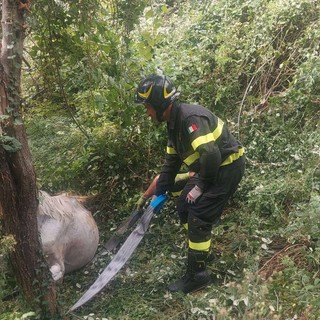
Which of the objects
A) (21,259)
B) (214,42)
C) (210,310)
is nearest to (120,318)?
(210,310)

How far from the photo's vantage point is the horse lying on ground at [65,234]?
3.81 metres

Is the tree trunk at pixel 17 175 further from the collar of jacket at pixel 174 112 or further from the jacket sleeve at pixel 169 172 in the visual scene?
the jacket sleeve at pixel 169 172

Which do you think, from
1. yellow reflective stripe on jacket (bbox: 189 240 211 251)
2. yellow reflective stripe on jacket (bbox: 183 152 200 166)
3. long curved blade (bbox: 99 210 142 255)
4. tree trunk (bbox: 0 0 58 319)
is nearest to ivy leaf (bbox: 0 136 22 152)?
tree trunk (bbox: 0 0 58 319)

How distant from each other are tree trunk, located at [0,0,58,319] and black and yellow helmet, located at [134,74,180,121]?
105cm

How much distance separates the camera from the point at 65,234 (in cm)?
403

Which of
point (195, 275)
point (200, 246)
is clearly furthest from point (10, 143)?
point (195, 275)

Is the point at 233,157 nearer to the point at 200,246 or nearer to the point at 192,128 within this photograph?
the point at 192,128

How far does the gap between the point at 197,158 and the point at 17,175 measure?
153 centimetres

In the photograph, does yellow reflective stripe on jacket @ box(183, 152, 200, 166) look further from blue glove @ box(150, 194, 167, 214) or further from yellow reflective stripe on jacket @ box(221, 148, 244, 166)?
blue glove @ box(150, 194, 167, 214)

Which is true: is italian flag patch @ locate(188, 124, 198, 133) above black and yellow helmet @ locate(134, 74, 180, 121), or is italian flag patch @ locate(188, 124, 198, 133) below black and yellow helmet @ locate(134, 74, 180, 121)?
below

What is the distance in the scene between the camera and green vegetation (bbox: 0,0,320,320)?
370 cm

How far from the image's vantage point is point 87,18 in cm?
405

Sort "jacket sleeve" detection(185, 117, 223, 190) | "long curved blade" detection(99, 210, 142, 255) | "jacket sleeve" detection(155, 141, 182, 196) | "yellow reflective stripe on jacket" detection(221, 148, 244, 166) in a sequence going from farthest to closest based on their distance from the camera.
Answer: "long curved blade" detection(99, 210, 142, 255) < "jacket sleeve" detection(155, 141, 182, 196) < "yellow reflective stripe on jacket" detection(221, 148, 244, 166) < "jacket sleeve" detection(185, 117, 223, 190)

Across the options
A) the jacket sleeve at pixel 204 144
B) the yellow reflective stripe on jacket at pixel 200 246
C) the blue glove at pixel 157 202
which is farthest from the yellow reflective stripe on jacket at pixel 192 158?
the yellow reflective stripe on jacket at pixel 200 246
